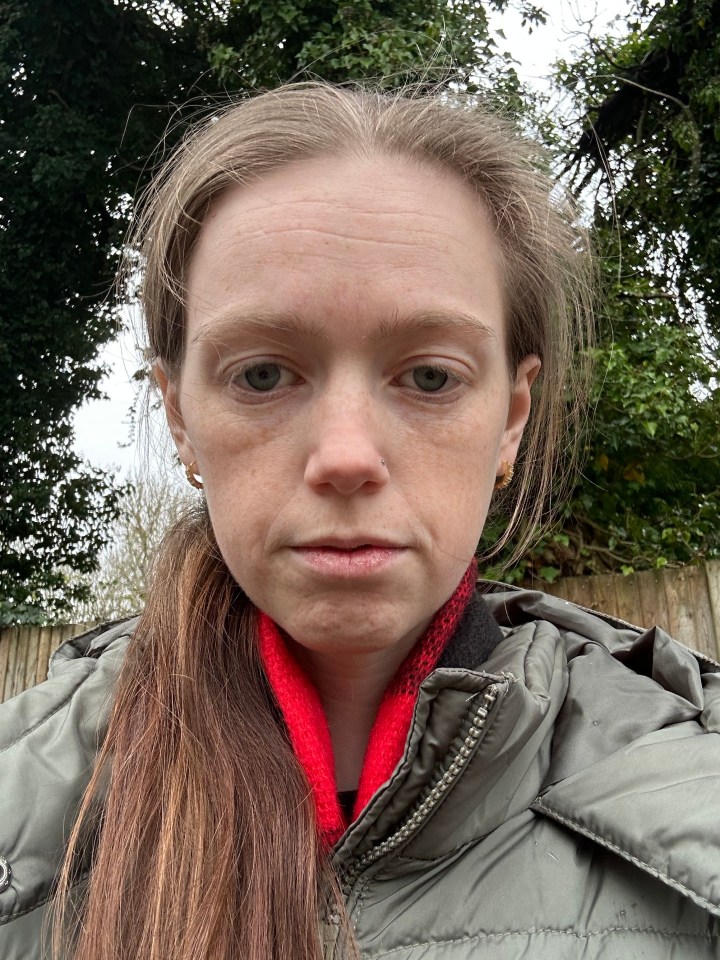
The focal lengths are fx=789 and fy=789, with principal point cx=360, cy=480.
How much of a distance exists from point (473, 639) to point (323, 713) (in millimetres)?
281

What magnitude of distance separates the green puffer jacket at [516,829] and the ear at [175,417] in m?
0.52

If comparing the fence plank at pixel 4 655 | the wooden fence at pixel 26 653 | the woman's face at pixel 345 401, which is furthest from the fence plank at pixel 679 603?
the fence plank at pixel 4 655

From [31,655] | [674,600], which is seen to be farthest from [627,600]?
[31,655]

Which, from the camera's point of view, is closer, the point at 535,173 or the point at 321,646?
the point at 321,646

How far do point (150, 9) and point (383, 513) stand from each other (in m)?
7.78

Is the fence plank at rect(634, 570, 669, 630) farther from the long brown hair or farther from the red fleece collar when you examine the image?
the red fleece collar

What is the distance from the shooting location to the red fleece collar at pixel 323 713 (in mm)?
1189

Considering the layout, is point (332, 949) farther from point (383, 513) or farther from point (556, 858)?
point (383, 513)

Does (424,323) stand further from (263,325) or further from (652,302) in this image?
(652,302)

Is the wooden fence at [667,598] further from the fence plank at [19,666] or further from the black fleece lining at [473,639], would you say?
the fence plank at [19,666]

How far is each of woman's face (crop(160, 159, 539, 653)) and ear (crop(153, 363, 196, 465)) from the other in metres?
0.17

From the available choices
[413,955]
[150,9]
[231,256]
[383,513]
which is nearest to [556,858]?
[413,955]

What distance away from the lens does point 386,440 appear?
1.12 meters

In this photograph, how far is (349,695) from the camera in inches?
52.5
